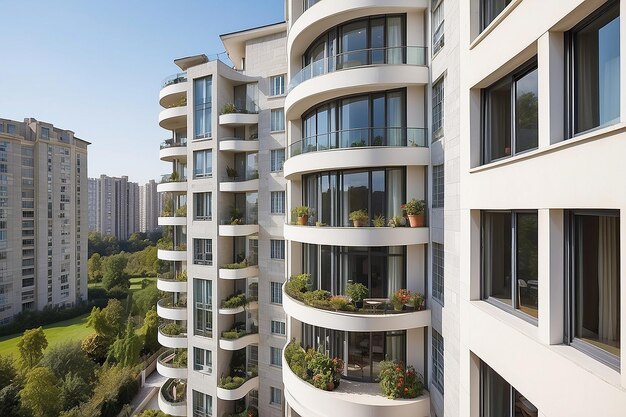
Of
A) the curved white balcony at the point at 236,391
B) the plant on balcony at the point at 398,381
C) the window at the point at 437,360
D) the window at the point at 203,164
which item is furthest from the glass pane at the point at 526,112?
the curved white balcony at the point at 236,391

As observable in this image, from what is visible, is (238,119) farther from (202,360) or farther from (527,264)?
(527,264)

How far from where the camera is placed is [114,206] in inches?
3804

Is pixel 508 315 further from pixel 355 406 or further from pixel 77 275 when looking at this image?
pixel 77 275

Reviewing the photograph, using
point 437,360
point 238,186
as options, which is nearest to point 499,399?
point 437,360

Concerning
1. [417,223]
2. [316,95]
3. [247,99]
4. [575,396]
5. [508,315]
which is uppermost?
[247,99]

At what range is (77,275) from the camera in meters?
57.1

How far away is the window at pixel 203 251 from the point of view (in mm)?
20172

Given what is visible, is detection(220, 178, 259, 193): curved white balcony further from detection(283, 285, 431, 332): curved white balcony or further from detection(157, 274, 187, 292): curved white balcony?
detection(283, 285, 431, 332): curved white balcony

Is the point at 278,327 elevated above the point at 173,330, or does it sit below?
above

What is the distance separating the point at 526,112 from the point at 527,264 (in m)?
3.17

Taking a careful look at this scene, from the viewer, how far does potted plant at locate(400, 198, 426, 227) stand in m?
11.5

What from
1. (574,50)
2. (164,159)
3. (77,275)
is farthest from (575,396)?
(77,275)

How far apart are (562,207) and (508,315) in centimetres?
282

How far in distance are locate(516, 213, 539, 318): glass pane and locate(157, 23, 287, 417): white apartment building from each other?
14072mm
